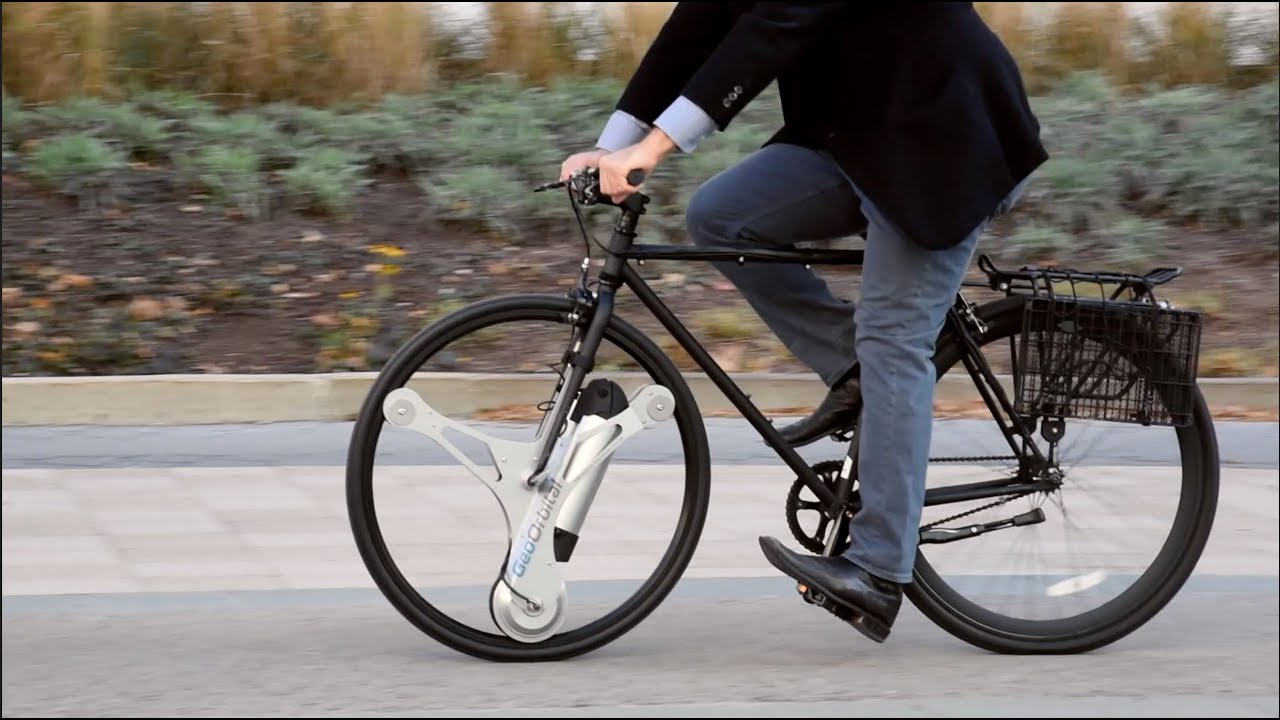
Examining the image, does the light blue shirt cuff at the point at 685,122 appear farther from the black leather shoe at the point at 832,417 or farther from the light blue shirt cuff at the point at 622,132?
the black leather shoe at the point at 832,417

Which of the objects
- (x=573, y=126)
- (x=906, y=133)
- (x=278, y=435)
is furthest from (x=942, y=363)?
(x=573, y=126)

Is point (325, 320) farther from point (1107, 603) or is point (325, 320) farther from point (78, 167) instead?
point (1107, 603)

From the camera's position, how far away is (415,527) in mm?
3951

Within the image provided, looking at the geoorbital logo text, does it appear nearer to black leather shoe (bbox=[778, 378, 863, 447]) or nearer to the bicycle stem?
the bicycle stem

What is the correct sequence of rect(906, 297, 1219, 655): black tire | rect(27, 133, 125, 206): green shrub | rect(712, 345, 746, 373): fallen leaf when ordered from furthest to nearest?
rect(27, 133, 125, 206): green shrub
rect(712, 345, 746, 373): fallen leaf
rect(906, 297, 1219, 655): black tire

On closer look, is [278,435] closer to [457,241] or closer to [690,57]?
[457,241]

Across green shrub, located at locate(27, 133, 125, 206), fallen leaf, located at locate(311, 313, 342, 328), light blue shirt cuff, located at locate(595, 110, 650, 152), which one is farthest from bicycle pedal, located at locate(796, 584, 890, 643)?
green shrub, located at locate(27, 133, 125, 206)

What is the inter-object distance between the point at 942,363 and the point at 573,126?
5.35 m

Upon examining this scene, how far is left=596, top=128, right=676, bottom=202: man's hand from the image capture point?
378 cm

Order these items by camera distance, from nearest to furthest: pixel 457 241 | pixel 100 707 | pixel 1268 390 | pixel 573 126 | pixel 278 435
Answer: pixel 100 707, pixel 278 435, pixel 1268 390, pixel 457 241, pixel 573 126

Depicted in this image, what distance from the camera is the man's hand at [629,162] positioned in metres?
3.78

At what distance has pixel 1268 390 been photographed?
7.16 meters

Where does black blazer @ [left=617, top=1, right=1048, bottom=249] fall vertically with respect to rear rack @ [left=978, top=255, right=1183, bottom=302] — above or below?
above

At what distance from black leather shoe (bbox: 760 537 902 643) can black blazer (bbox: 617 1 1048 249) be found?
0.71 m
